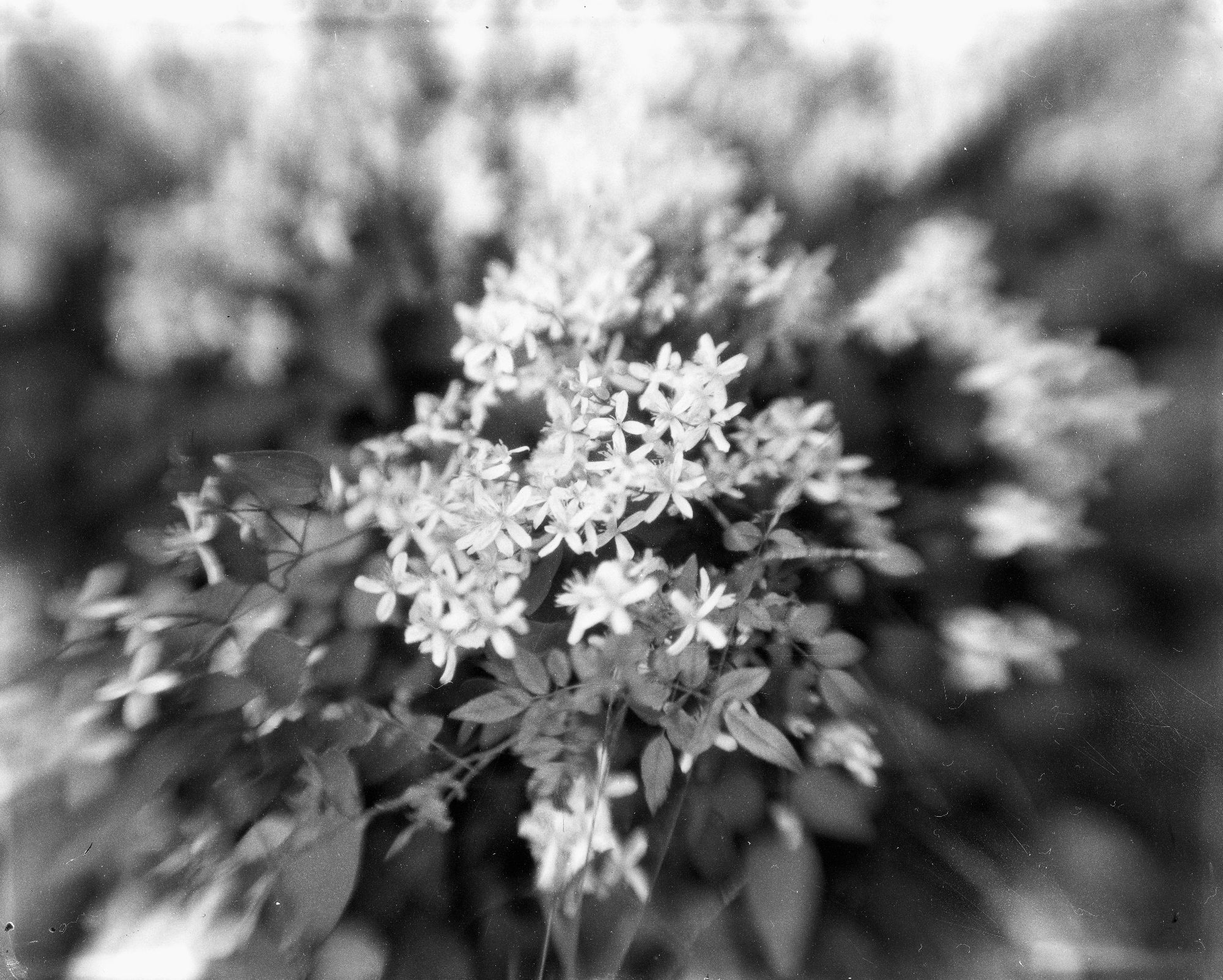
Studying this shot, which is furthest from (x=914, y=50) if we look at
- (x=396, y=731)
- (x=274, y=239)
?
(x=396, y=731)

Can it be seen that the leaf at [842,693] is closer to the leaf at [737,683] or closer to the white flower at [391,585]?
the leaf at [737,683]

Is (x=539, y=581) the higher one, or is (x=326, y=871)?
(x=539, y=581)

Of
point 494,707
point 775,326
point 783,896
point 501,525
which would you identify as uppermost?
point 775,326

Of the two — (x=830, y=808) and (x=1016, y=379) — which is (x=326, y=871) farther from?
(x=1016, y=379)

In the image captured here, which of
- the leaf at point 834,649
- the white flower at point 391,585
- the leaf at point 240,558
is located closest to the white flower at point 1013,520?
the leaf at point 834,649

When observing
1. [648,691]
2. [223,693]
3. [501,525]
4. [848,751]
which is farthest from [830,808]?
[223,693]

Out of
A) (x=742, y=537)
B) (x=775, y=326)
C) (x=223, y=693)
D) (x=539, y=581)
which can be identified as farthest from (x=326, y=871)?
(x=775, y=326)
